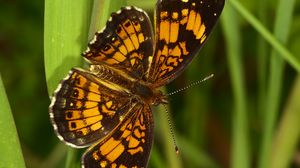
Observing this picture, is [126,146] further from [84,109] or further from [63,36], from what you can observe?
[63,36]

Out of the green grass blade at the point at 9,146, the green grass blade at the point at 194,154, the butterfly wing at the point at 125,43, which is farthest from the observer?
the green grass blade at the point at 194,154

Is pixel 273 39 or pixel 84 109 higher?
pixel 273 39

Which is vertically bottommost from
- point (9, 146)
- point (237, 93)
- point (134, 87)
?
point (9, 146)

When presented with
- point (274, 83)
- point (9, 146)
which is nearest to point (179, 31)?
point (274, 83)

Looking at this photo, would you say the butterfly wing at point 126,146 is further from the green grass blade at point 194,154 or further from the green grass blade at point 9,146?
the green grass blade at point 194,154

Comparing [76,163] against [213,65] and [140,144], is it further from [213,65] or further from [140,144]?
[213,65]

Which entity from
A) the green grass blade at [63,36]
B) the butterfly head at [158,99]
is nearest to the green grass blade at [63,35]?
the green grass blade at [63,36]
